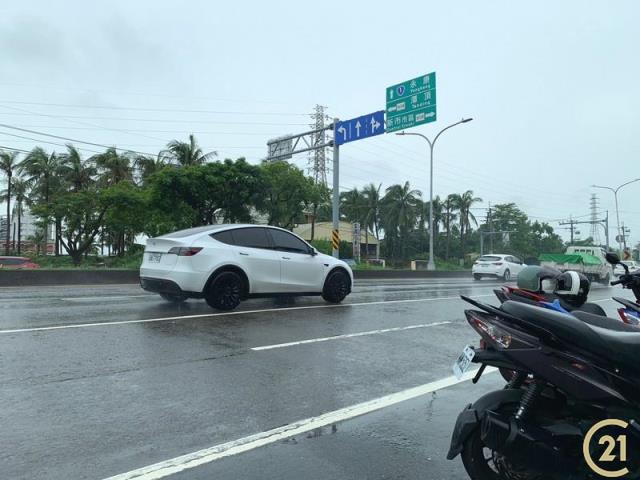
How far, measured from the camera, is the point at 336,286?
1125 cm

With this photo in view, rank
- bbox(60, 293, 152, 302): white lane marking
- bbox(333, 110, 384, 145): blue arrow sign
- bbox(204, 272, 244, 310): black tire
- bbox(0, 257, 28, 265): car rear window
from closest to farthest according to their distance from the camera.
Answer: bbox(204, 272, 244, 310): black tire, bbox(60, 293, 152, 302): white lane marking, bbox(333, 110, 384, 145): blue arrow sign, bbox(0, 257, 28, 265): car rear window

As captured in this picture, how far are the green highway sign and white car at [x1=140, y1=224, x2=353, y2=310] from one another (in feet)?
39.6

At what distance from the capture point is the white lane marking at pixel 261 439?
321cm

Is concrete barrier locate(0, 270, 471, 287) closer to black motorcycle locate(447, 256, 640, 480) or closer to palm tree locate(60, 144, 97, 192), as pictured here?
black motorcycle locate(447, 256, 640, 480)

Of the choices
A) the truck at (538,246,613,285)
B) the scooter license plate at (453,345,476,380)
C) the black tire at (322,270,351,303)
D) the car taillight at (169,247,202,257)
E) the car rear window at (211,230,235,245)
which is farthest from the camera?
the truck at (538,246,613,285)

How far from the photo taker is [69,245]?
43094mm

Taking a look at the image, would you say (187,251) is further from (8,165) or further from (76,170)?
(8,165)

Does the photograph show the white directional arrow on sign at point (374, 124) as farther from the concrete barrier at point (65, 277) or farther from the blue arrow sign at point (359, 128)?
the concrete barrier at point (65, 277)

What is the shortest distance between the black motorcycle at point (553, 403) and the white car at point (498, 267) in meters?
24.7

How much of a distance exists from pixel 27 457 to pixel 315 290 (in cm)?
774

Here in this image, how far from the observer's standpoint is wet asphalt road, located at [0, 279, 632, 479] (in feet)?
11.2

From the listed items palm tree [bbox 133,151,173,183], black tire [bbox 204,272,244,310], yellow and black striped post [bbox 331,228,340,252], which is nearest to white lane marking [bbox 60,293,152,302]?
black tire [bbox 204,272,244,310]

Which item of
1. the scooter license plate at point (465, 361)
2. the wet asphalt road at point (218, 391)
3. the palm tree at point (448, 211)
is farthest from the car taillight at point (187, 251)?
the palm tree at point (448, 211)

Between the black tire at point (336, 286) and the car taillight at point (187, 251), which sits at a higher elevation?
the car taillight at point (187, 251)
